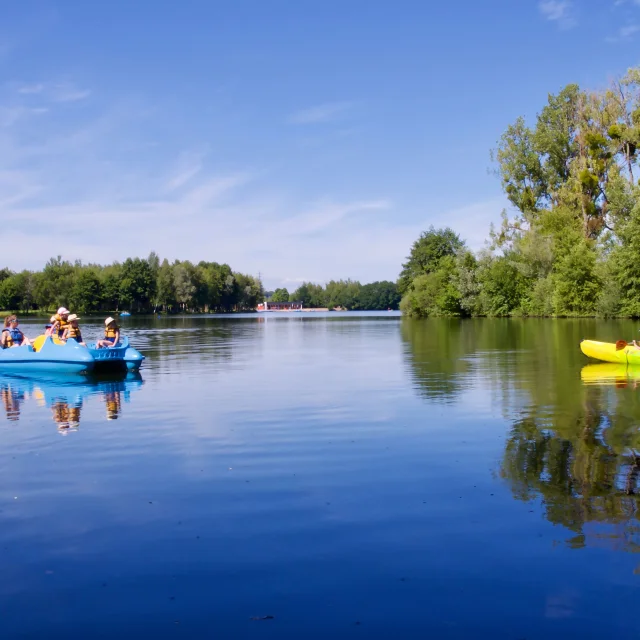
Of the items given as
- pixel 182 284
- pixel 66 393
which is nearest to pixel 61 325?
pixel 66 393

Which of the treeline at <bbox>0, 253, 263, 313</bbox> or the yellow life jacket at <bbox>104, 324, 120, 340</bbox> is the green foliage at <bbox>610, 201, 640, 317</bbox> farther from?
the treeline at <bbox>0, 253, 263, 313</bbox>

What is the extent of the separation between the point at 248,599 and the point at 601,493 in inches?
162

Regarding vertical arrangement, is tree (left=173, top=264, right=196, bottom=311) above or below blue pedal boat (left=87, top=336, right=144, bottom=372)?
above

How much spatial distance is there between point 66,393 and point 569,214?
51369 millimetres

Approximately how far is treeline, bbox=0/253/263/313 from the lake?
119 m

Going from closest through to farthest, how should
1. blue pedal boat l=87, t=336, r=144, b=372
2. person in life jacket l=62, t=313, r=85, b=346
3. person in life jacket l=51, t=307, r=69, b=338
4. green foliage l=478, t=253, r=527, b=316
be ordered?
blue pedal boat l=87, t=336, r=144, b=372
person in life jacket l=62, t=313, r=85, b=346
person in life jacket l=51, t=307, r=69, b=338
green foliage l=478, t=253, r=527, b=316

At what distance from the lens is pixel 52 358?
772 inches

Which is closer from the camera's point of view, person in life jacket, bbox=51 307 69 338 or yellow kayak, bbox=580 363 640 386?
yellow kayak, bbox=580 363 640 386

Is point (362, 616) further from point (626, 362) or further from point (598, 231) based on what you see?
point (598, 231)

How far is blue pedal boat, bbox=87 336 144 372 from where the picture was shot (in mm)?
19344

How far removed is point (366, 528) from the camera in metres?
6.39

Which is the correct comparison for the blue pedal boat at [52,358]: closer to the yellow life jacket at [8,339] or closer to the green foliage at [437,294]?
the yellow life jacket at [8,339]

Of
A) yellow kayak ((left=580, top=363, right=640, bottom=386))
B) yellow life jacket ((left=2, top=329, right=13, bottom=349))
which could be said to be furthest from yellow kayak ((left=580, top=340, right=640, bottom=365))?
yellow life jacket ((left=2, top=329, right=13, bottom=349))

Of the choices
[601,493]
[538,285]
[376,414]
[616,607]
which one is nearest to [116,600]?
[616,607]
